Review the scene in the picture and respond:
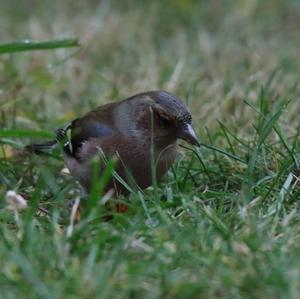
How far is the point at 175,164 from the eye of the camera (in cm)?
530

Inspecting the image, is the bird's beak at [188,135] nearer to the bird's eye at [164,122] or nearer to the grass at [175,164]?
the bird's eye at [164,122]

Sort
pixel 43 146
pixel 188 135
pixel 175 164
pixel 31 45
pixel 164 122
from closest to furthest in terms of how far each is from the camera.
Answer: pixel 188 135, pixel 164 122, pixel 175 164, pixel 31 45, pixel 43 146

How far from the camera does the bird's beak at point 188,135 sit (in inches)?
191

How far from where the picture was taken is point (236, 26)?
965 cm

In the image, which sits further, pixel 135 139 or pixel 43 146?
pixel 43 146

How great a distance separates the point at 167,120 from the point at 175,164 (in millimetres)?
432

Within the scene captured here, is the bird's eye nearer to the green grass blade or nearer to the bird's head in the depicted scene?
the bird's head

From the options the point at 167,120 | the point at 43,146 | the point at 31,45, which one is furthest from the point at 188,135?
the point at 43,146

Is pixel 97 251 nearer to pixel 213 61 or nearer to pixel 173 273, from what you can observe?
pixel 173 273

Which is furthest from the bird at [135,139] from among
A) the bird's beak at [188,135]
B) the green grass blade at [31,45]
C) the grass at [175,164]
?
the green grass blade at [31,45]

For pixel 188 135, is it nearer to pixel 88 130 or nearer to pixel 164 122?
pixel 164 122

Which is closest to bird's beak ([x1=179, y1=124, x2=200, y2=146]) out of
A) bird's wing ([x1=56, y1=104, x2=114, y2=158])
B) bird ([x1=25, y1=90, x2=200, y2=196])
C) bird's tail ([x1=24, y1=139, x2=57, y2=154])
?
bird ([x1=25, y1=90, x2=200, y2=196])

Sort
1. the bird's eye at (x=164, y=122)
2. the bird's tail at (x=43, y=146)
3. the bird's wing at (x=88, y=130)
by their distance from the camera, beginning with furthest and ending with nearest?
the bird's tail at (x=43, y=146)
the bird's wing at (x=88, y=130)
the bird's eye at (x=164, y=122)

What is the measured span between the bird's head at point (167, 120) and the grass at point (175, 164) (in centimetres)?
23
